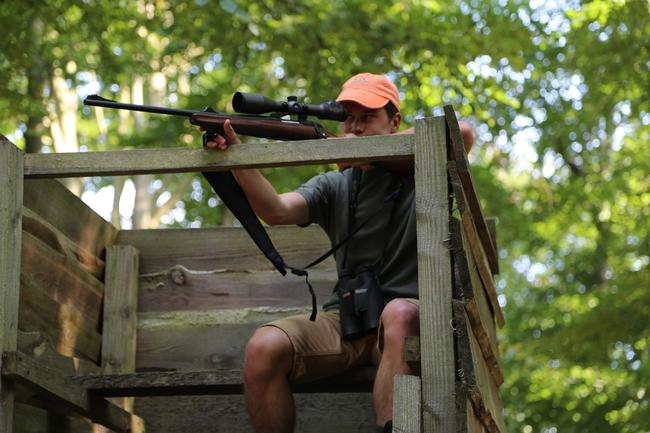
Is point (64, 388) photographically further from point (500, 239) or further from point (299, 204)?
point (500, 239)

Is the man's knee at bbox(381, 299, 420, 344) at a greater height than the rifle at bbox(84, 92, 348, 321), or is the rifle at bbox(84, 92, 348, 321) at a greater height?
the rifle at bbox(84, 92, 348, 321)

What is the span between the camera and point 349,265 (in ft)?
14.2

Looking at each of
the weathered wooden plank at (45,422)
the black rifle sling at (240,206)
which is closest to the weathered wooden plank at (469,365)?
the black rifle sling at (240,206)

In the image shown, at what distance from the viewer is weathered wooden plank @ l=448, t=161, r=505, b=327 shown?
3.50 meters

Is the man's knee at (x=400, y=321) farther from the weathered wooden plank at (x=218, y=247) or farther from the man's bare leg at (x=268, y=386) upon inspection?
the weathered wooden plank at (x=218, y=247)

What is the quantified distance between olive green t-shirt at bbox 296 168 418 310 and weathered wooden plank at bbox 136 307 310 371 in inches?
32.2

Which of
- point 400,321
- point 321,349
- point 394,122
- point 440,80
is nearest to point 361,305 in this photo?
point 321,349

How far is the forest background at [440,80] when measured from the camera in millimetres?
10594

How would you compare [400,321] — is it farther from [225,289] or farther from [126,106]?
[225,289]

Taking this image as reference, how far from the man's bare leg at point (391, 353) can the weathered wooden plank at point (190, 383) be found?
547 millimetres

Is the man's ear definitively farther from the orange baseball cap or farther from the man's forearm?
the man's forearm

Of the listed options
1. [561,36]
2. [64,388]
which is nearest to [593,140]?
[561,36]

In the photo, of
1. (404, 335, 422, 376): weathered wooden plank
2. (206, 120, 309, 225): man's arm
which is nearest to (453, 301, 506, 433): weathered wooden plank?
(404, 335, 422, 376): weathered wooden plank

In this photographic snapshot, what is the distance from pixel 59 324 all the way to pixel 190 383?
0.84 m
